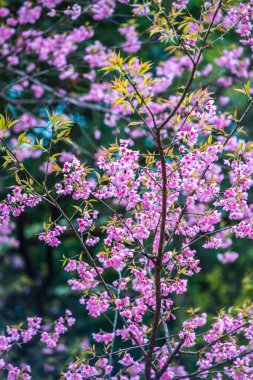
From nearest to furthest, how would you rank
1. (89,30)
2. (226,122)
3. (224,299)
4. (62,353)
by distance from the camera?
1. (226,122)
2. (89,30)
3. (62,353)
4. (224,299)

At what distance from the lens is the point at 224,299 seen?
1071 centimetres

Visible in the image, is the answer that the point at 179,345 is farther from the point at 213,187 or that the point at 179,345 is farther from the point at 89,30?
the point at 89,30

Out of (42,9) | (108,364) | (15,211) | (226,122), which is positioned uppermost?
(42,9)

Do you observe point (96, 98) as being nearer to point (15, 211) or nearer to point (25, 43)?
point (25, 43)

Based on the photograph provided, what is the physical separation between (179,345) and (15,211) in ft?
3.74

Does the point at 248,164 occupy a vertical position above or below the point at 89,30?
below

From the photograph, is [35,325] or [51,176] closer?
[35,325]

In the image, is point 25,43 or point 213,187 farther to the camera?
point 25,43

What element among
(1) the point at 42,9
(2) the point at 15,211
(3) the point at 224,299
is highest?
(1) the point at 42,9

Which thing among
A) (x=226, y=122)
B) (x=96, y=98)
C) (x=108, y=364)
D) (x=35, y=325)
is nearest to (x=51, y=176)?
(x=96, y=98)

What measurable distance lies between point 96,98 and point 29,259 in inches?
214

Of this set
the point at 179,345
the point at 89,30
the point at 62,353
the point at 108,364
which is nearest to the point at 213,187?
the point at 179,345

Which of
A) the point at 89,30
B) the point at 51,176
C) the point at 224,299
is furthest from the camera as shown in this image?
the point at 224,299

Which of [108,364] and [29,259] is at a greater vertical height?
[29,259]
